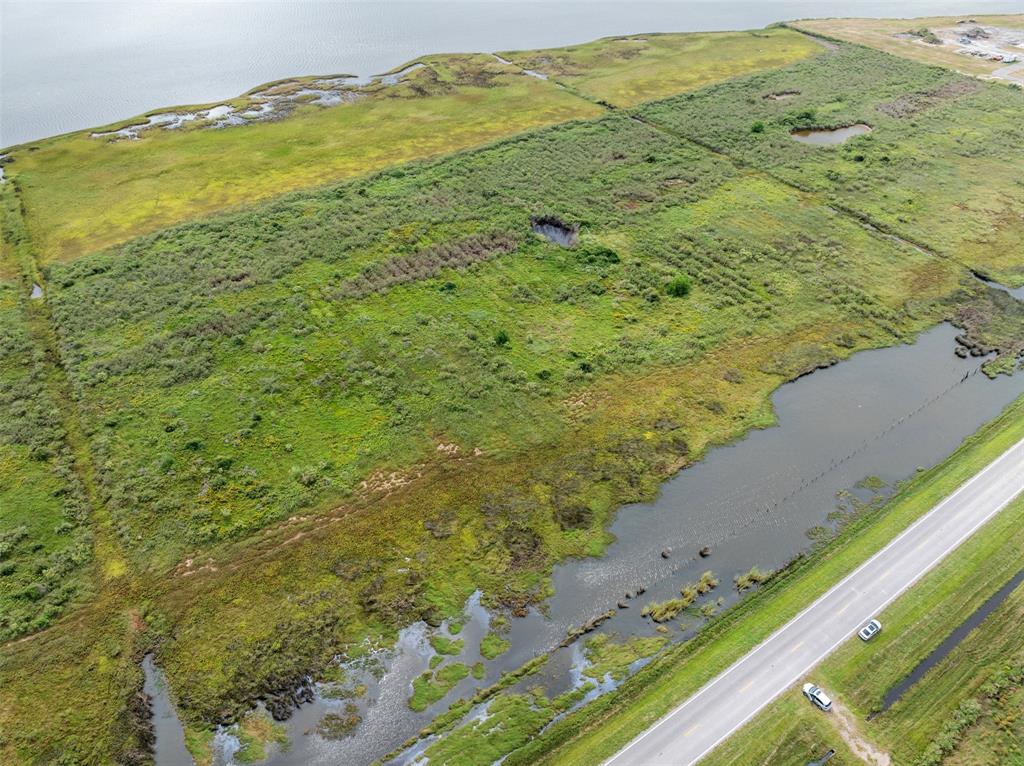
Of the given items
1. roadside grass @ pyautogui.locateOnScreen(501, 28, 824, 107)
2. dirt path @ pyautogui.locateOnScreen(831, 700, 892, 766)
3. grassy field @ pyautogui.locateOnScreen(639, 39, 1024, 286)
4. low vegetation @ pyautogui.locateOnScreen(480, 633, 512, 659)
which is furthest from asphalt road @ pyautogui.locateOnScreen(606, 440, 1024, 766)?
roadside grass @ pyautogui.locateOnScreen(501, 28, 824, 107)

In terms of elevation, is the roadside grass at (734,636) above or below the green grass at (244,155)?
below

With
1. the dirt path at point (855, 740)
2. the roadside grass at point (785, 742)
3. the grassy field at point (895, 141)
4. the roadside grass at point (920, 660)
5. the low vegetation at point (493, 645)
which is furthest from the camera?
the grassy field at point (895, 141)

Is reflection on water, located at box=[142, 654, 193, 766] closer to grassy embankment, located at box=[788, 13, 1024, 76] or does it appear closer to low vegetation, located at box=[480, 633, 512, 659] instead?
low vegetation, located at box=[480, 633, 512, 659]

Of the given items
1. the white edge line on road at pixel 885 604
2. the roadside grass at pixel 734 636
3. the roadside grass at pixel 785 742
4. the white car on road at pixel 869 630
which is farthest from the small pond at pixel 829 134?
the roadside grass at pixel 785 742

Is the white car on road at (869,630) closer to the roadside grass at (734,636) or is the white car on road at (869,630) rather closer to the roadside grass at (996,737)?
the roadside grass at (734,636)

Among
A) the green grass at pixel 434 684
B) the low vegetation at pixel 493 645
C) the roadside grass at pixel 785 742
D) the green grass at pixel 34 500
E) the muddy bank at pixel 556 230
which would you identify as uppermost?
the muddy bank at pixel 556 230

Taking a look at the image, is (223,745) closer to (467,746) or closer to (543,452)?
(467,746)

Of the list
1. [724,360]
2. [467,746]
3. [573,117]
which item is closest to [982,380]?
[724,360]

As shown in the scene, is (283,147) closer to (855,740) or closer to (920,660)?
(920,660)
